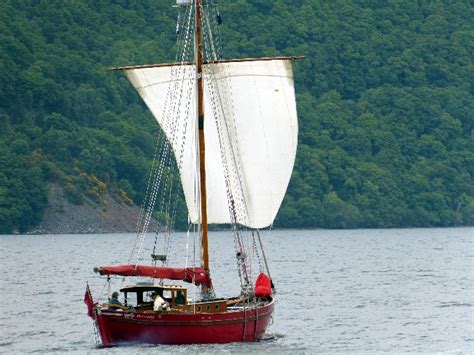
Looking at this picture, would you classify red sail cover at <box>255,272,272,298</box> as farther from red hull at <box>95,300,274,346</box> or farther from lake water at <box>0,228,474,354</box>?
red hull at <box>95,300,274,346</box>

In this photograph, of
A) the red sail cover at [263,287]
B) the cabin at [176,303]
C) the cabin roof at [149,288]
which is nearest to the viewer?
the cabin at [176,303]

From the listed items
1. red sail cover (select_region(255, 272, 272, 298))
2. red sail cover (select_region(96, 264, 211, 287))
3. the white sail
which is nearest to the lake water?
red sail cover (select_region(255, 272, 272, 298))

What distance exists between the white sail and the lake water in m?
6.73

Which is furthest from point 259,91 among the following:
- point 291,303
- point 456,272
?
point 456,272

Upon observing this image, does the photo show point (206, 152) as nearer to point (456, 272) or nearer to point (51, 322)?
point (51, 322)

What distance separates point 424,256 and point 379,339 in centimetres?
9046

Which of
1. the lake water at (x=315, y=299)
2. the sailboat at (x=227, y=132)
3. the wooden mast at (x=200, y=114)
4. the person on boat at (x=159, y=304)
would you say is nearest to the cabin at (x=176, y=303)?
the person on boat at (x=159, y=304)

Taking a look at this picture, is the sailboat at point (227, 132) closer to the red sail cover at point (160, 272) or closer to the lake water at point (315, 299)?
the red sail cover at point (160, 272)

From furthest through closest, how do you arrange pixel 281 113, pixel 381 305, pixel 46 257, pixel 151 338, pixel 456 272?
pixel 46 257 → pixel 456 272 → pixel 381 305 → pixel 281 113 → pixel 151 338

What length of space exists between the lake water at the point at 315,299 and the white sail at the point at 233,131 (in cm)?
673

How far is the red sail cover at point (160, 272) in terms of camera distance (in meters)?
60.2

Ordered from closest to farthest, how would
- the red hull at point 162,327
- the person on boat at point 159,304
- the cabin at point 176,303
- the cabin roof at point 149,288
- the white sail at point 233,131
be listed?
the red hull at point 162,327 < the person on boat at point 159,304 < the cabin at point 176,303 < the cabin roof at point 149,288 < the white sail at point 233,131

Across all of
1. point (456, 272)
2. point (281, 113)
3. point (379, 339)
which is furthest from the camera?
point (456, 272)

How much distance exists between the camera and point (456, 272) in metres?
126
